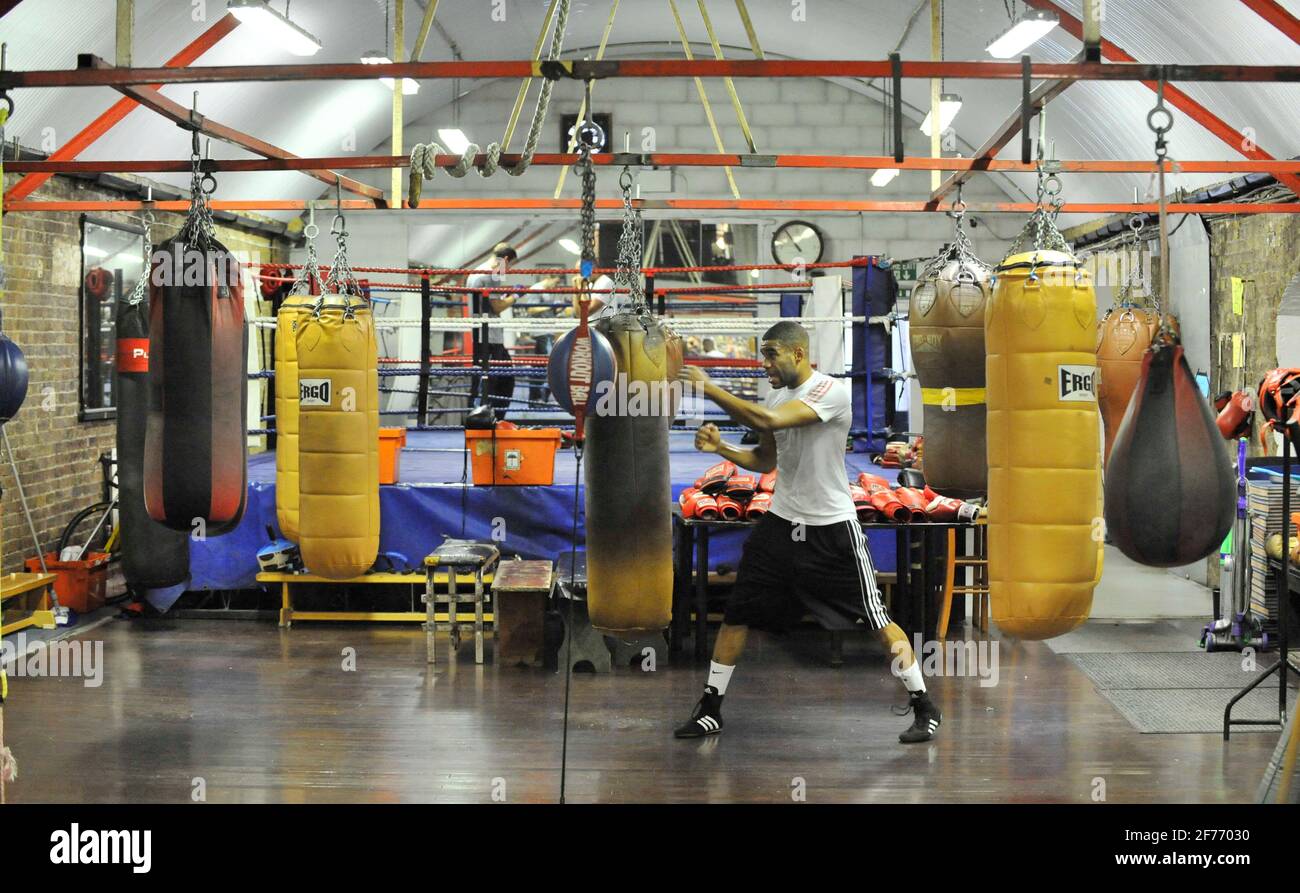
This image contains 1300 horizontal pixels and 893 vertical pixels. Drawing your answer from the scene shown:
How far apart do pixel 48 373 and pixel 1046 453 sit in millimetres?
6267

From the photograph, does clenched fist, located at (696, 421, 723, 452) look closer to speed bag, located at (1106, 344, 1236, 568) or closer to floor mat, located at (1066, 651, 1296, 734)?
speed bag, located at (1106, 344, 1236, 568)

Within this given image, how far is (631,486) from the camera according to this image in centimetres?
322

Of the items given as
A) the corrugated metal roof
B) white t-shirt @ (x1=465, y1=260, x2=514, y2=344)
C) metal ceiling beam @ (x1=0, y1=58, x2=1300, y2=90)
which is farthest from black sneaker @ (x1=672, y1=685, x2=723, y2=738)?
white t-shirt @ (x1=465, y1=260, x2=514, y2=344)

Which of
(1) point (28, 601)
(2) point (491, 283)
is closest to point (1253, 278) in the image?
(1) point (28, 601)

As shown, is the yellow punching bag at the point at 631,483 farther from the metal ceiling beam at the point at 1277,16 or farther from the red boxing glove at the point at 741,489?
the metal ceiling beam at the point at 1277,16

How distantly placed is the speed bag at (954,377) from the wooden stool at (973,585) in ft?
6.95

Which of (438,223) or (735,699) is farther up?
(438,223)

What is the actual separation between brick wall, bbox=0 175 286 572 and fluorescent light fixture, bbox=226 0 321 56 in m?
1.58

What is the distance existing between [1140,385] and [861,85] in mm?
9971

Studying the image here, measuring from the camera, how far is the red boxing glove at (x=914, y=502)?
5484 mm

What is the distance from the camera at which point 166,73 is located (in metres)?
3.05

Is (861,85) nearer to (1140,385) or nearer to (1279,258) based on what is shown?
(1279,258)
